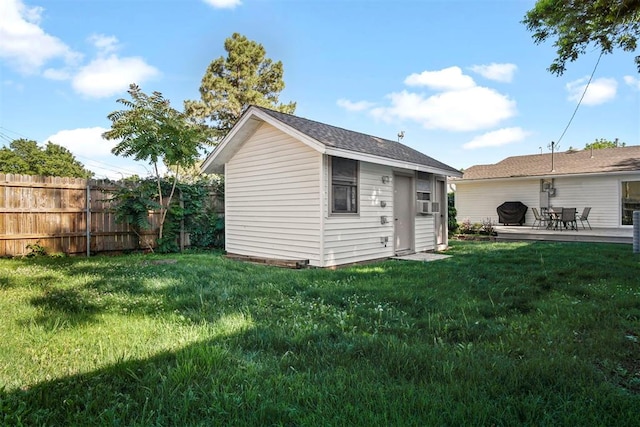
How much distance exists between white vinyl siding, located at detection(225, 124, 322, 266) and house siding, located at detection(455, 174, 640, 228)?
15221mm

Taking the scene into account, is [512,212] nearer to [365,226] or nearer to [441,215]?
[441,215]

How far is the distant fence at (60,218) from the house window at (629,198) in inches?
771

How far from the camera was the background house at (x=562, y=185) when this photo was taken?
16.4 metres

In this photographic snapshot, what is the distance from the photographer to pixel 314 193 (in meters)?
7.66

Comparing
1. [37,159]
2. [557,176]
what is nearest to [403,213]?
[557,176]

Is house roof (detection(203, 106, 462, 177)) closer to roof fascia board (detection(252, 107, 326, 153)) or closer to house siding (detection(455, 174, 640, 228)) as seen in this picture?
roof fascia board (detection(252, 107, 326, 153))

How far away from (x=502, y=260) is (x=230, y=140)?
7.15 meters

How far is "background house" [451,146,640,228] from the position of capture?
1636cm

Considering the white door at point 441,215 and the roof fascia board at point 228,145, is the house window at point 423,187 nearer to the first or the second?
the white door at point 441,215

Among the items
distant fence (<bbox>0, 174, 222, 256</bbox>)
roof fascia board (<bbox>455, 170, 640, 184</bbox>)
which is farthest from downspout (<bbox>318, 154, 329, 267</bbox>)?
roof fascia board (<bbox>455, 170, 640, 184</bbox>)

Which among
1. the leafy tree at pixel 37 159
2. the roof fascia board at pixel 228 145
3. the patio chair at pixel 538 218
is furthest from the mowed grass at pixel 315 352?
the leafy tree at pixel 37 159

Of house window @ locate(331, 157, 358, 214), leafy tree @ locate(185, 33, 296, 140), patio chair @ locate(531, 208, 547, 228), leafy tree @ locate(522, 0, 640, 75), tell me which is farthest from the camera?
leafy tree @ locate(185, 33, 296, 140)

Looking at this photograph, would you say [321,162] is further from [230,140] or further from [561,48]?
[561,48]

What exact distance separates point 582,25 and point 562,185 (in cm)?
1265
